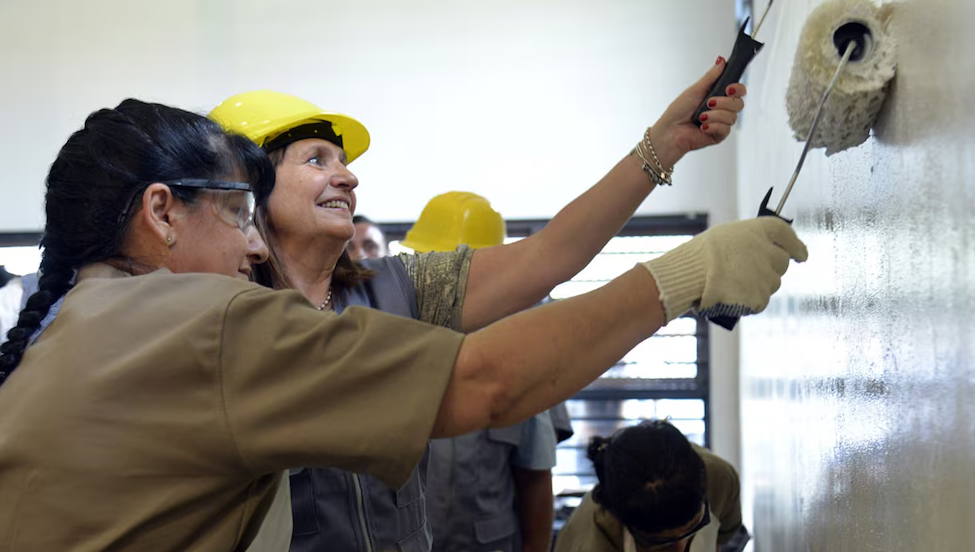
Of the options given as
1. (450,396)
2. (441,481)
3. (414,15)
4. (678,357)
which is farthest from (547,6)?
(450,396)

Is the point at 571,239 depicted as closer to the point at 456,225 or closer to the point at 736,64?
the point at 736,64

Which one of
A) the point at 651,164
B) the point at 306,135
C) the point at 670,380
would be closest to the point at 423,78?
the point at 670,380

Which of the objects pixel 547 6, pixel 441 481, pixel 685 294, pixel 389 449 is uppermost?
pixel 547 6

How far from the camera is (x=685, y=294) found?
1037 mm

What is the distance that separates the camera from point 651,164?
1.57 meters

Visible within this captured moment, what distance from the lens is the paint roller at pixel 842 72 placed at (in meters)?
1.06

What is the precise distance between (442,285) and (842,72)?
817 mm

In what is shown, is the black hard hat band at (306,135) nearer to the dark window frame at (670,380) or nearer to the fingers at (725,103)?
the fingers at (725,103)

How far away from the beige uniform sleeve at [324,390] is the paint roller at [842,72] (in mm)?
336

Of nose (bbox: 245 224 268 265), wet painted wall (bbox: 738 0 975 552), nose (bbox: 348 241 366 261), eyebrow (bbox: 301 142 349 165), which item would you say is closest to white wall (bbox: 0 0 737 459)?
nose (bbox: 348 241 366 261)

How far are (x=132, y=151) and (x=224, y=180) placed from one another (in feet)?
0.40

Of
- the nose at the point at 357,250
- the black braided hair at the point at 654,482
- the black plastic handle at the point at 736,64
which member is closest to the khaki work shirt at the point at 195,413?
the black plastic handle at the point at 736,64

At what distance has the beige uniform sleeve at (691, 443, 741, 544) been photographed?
2.40m

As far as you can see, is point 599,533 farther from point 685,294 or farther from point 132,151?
point 132,151
